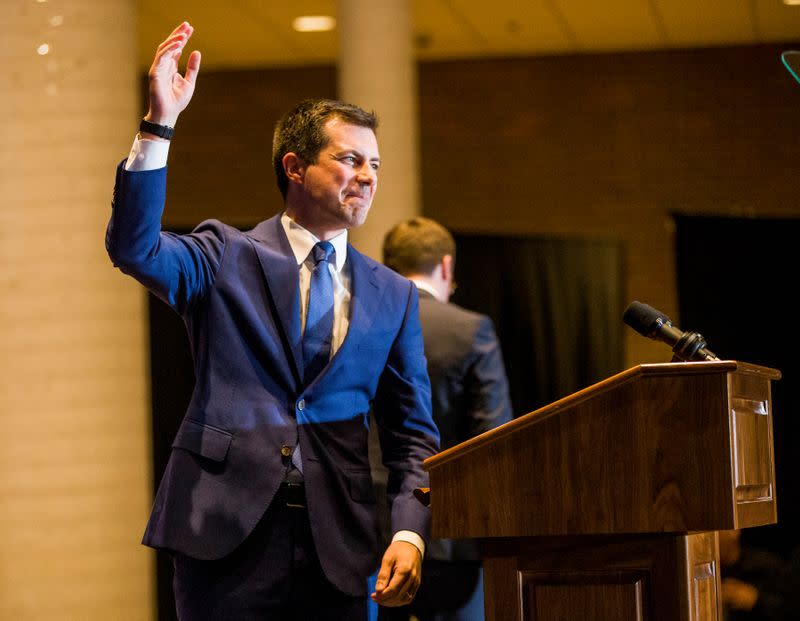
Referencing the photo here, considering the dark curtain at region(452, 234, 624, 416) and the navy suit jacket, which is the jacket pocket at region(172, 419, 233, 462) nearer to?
the navy suit jacket

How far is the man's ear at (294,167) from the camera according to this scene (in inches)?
89.7

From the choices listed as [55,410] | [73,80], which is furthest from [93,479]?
[73,80]

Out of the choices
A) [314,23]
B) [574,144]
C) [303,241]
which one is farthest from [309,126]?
[574,144]

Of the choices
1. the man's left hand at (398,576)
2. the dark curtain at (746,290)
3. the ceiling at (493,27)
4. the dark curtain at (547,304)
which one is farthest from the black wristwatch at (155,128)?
the ceiling at (493,27)

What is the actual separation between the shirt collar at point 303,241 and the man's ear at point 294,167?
3.2 inches

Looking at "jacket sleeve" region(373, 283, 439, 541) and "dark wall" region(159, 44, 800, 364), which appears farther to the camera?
"dark wall" region(159, 44, 800, 364)

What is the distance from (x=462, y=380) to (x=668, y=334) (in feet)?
5.20

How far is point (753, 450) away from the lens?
6.48 feet

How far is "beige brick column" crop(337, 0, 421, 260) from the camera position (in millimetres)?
5980

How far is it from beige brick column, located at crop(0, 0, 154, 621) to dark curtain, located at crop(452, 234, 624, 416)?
279 centimetres

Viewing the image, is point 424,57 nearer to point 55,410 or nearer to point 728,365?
point 55,410

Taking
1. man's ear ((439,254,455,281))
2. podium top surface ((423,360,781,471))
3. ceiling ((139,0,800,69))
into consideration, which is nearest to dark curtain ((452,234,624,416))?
ceiling ((139,0,800,69))

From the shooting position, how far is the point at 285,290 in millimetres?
2102

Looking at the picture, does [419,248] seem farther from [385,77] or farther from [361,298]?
[385,77]
